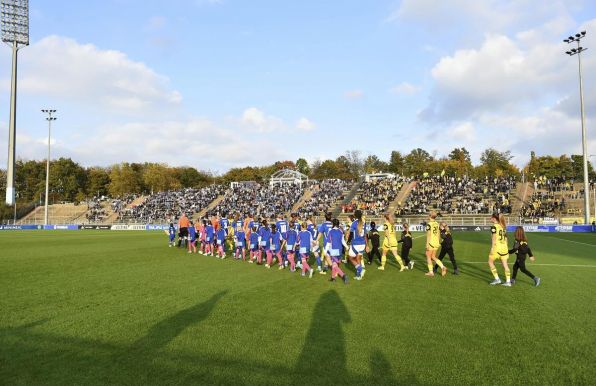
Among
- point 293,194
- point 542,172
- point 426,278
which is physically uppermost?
point 542,172

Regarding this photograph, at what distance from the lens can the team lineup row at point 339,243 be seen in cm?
1123

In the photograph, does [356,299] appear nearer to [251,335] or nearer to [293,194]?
[251,335]

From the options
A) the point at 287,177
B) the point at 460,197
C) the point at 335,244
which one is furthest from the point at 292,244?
the point at 287,177

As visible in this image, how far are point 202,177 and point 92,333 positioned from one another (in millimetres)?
102293

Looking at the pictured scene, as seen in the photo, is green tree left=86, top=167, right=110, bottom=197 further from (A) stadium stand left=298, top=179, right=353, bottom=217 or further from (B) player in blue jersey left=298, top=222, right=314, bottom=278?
(B) player in blue jersey left=298, top=222, right=314, bottom=278

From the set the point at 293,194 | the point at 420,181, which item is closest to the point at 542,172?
the point at 420,181

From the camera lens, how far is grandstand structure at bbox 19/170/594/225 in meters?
44.2

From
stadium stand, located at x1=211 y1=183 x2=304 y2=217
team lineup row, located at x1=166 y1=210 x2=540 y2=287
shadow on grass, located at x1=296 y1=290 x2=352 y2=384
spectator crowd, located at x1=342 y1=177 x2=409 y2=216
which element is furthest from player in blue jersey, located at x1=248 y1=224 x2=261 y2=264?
stadium stand, located at x1=211 y1=183 x2=304 y2=217

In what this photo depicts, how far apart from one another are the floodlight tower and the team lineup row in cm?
4477

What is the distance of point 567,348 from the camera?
234 inches

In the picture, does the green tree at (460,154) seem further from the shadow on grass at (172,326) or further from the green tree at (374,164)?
the shadow on grass at (172,326)

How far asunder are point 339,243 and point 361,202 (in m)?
40.9

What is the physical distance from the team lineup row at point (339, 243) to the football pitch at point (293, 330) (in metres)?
0.80

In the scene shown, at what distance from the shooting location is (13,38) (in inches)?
2061
